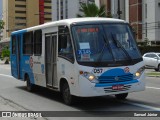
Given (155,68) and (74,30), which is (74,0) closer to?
(155,68)

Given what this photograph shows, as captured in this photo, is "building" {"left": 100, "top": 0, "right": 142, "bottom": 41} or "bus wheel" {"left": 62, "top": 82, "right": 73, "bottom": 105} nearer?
"bus wheel" {"left": 62, "top": 82, "right": 73, "bottom": 105}

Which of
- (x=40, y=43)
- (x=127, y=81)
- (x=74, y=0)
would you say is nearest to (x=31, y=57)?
(x=40, y=43)

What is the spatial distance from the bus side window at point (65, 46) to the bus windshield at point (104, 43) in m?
0.33

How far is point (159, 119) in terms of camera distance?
9.81 meters

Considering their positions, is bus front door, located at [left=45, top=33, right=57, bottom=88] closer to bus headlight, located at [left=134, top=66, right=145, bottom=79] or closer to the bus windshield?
the bus windshield

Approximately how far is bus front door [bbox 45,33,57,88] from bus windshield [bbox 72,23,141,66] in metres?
1.72

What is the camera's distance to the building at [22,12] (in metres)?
141

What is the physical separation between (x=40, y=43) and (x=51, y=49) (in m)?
1.32

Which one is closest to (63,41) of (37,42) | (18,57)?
(37,42)

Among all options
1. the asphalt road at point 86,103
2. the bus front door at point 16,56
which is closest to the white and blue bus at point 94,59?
the asphalt road at point 86,103

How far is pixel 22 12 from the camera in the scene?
14512 centimetres

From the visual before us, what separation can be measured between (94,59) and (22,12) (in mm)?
136024

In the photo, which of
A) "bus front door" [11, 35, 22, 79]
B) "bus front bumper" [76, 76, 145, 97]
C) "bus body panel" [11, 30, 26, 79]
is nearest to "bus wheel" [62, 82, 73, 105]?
"bus front bumper" [76, 76, 145, 97]

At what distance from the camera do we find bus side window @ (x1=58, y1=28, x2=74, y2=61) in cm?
1228
